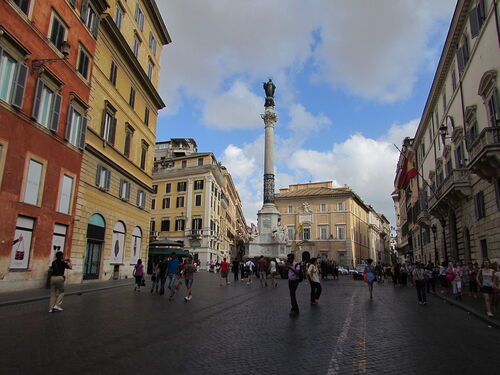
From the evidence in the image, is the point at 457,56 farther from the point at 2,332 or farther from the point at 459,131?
the point at 2,332

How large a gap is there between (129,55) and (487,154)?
21622mm

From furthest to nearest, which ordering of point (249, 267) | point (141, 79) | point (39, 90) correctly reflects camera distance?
point (141, 79) → point (249, 267) → point (39, 90)

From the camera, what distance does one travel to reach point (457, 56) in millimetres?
23484

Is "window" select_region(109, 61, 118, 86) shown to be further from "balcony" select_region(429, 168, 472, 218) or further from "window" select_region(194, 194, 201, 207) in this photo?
"window" select_region(194, 194, 201, 207)

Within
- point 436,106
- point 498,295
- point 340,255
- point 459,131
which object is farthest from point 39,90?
point 340,255

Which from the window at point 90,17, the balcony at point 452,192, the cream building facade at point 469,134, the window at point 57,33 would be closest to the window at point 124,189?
the window at point 90,17

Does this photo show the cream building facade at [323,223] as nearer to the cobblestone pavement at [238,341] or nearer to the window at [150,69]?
the window at [150,69]

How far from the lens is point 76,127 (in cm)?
2044

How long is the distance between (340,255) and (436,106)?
141 feet

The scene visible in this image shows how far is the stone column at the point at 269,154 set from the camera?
133 feet

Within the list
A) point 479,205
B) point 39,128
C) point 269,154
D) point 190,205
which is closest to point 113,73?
point 39,128

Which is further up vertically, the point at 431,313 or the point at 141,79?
the point at 141,79

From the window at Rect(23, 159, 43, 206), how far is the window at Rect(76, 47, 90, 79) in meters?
6.29

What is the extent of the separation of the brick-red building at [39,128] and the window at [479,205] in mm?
20620
